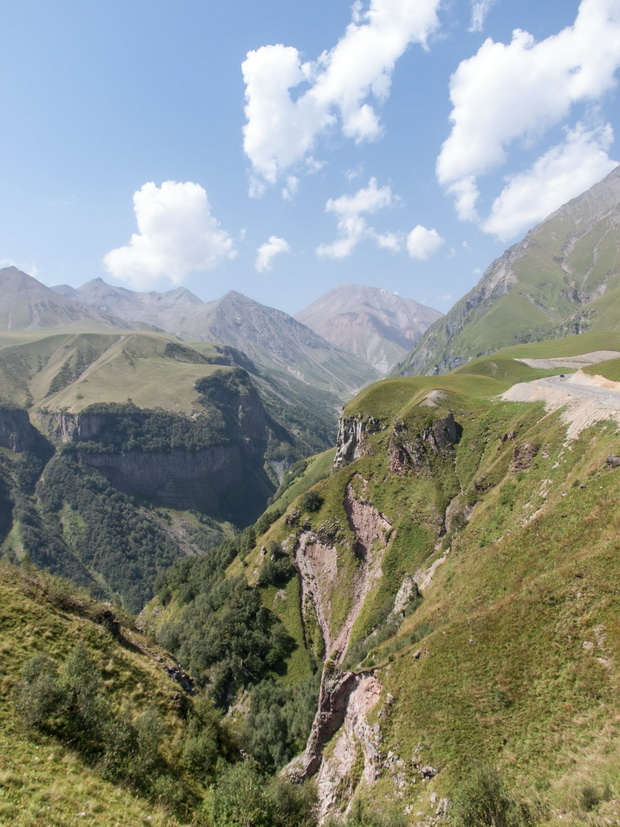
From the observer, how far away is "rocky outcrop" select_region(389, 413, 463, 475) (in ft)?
287

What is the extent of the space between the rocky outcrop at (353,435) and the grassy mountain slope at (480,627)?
91.5ft

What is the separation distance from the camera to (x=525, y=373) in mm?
183125

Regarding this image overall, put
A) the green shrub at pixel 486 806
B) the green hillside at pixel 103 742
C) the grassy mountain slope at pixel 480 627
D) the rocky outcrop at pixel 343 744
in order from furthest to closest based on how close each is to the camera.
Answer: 1. the rocky outcrop at pixel 343 744
2. the grassy mountain slope at pixel 480 627
3. the green shrub at pixel 486 806
4. the green hillside at pixel 103 742

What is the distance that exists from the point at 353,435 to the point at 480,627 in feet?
282

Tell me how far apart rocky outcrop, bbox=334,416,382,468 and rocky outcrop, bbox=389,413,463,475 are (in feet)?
59.7

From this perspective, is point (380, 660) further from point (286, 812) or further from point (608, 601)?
point (608, 601)

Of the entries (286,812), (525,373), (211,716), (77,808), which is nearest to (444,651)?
(286,812)

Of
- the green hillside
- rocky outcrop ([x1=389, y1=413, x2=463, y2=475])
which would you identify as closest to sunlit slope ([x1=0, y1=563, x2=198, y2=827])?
the green hillside

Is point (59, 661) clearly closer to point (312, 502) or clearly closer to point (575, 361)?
point (312, 502)

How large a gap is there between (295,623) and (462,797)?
6235 centimetres

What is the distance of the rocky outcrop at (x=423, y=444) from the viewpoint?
87625 mm

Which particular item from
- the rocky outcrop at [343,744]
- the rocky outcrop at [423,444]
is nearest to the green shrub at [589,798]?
the rocky outcrop at [343,744]

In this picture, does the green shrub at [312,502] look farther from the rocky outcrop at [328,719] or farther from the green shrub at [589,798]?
the green shrub at [589,798]

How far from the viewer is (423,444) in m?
89.2
